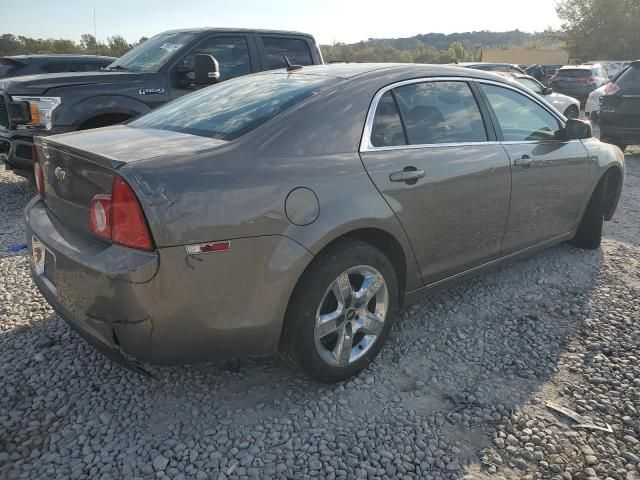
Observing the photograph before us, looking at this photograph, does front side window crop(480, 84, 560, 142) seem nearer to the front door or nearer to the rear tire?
the front door

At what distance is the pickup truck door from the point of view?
5.89 meters

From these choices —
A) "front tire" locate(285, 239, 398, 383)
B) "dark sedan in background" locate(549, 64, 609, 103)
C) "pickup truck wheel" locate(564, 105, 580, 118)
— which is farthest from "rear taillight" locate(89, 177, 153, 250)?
"dark sedan in background" locate(549, 64, 609, 103)

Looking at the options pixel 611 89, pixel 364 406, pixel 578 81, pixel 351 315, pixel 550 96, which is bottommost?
pixel 364 406

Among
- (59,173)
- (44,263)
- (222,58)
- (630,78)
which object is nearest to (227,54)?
(222,58)

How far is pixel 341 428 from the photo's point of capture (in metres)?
2.43

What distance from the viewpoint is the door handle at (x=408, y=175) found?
8.98 feet

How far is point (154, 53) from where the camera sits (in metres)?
6.21

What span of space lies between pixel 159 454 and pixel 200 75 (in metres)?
4.16

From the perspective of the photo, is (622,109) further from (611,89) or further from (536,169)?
(536,169)

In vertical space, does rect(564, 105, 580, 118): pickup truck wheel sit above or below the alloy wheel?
above

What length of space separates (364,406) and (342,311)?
483 millimetres

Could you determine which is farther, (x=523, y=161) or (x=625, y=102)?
(x=625, y=102)

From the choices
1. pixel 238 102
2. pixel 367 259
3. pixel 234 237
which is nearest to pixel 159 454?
pixel 234 237

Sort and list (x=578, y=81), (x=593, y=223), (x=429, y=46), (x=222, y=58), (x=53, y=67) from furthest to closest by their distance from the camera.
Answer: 1. (x=429, y=46)
2. (x=578, y=81)
3. (x=53, y=67)
4. (x=222, y=58)
5. (x=593, y=223)
